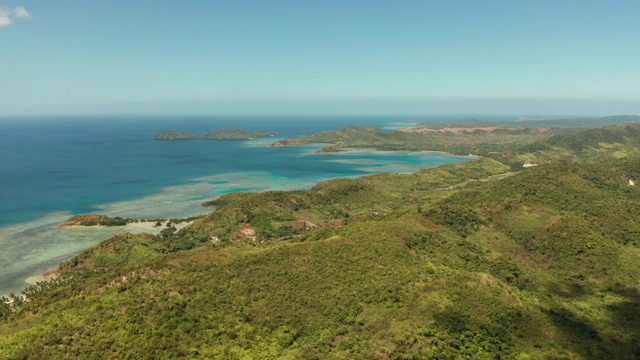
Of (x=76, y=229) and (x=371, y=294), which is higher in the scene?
(x=371, y=294)

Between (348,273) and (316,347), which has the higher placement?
(348,273)

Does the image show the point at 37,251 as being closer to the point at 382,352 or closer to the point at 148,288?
the point at 148,288

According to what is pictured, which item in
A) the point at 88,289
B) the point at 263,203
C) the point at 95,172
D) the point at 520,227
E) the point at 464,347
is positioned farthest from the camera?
the point at 95,172

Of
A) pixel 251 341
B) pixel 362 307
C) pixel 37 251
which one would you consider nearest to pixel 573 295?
pixel 362 307

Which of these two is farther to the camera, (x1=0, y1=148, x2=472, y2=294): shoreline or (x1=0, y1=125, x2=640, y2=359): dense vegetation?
(x1=0, y1=148, x2=472, y2=294): shoreline

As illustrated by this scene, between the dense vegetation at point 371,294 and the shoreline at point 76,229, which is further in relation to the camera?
the shoreline at point 76,229

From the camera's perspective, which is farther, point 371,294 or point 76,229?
point 76,229

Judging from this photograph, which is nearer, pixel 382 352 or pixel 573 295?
pixel 382 352

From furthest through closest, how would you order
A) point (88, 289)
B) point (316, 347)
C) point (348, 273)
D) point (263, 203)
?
point (263, 203), point (348, 273), point (88, 289), point (316, 347)
